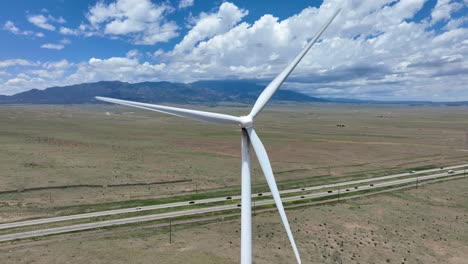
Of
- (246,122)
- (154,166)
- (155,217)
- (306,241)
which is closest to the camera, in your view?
(246,122)

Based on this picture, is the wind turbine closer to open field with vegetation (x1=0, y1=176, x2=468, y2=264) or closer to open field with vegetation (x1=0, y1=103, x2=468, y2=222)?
open field with vegetation (x1=0, y1=176, x2=468, y2=264)

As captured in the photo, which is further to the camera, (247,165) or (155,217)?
(155,217)

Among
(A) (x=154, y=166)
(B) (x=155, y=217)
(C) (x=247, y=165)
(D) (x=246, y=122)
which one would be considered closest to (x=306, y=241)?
(B) (x=155, y=217)

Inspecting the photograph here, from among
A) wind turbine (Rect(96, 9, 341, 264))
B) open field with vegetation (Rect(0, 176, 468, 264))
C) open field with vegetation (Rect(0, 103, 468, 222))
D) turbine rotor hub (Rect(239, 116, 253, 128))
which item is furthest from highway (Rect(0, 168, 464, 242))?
A: turbine rotor hub (Rect(239, 116, 253, 128))

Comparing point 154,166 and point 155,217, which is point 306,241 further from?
point 154,166

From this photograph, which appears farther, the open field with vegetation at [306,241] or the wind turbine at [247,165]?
the open field with vegetation at [306,241]

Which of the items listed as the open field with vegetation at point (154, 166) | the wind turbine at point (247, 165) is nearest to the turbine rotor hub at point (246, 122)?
the wind turbine at point (247, 165)

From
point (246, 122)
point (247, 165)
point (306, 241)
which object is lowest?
point (306, 241)

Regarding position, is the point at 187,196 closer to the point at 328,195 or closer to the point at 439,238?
the point at 328,195

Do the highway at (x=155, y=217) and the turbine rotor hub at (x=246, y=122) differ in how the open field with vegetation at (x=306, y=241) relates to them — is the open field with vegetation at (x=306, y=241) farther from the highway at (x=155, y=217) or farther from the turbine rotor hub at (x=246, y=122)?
the turbine rotor hub at (x=246, y=122)
